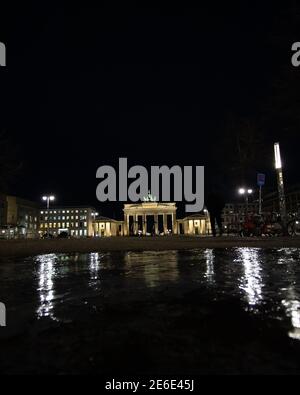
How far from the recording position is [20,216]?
120 m

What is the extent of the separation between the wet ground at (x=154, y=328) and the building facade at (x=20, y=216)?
9855 centimetres

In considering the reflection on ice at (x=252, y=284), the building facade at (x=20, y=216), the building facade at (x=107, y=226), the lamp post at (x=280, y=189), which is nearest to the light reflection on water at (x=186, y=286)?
the reflection on ice at (x=252, y=284)

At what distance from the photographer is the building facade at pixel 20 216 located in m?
104

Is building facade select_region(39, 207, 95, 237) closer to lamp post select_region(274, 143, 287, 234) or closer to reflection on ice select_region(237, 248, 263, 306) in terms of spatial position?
lamp post select_region(274, 143, 287, 234)

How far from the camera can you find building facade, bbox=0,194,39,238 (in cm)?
10354

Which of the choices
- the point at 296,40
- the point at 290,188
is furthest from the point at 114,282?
the point at 290,188

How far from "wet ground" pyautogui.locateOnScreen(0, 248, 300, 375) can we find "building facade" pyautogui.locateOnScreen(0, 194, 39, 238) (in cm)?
9855

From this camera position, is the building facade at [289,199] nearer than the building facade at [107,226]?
Yes

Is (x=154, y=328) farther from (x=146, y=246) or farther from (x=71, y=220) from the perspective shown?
(x=71, y=220)

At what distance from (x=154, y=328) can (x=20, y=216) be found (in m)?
128

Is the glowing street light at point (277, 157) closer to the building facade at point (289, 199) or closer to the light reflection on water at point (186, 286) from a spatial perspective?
the light reflection on water at point (186, 286)

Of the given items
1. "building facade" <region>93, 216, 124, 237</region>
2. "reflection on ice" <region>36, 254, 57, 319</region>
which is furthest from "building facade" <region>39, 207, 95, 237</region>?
"reflection on ice" <region>36, 254, 57, 319</region>

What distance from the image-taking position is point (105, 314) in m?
2.54

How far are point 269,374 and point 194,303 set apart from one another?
128cm
